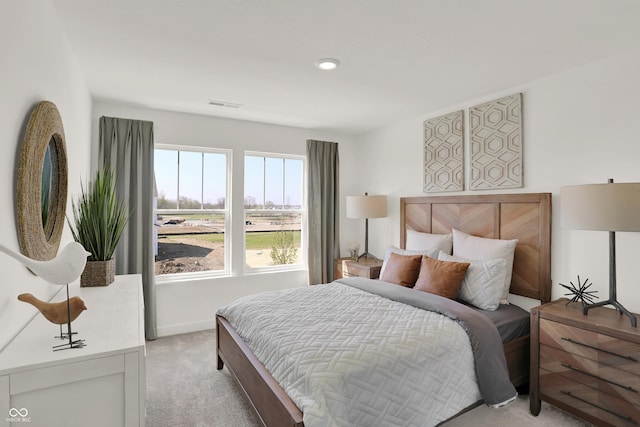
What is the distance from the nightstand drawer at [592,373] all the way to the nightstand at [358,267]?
1.95m

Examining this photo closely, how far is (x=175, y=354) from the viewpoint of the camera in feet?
11.1

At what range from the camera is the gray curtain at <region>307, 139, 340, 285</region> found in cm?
470

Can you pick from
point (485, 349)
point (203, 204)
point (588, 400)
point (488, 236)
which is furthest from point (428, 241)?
point (203, 204)

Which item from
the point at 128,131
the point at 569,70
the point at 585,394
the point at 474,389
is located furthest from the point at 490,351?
the point at 128,131

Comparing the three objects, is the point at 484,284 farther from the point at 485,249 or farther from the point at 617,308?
the point at 617,308

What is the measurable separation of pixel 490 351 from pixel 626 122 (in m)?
1.89

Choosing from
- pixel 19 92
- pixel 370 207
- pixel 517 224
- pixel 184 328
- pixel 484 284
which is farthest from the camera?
pixel 370 207

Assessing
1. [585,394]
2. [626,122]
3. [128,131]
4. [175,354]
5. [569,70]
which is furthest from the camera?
[128,131]

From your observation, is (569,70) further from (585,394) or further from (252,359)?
(252,359)

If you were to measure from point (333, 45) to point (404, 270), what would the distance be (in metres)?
2.06

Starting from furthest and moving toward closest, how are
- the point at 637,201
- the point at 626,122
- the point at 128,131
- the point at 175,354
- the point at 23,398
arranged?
the point at 128,131
the point at 175,354
the point at 626,122
the point at 637,201
the point at 23,398

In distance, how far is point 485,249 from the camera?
3092 mm

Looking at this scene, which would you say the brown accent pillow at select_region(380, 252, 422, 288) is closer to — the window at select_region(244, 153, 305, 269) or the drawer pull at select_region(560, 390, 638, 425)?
the drawer pull at select_region(560, 390, 638, 425)

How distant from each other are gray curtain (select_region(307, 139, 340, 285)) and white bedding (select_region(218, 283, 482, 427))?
2.14 meters
